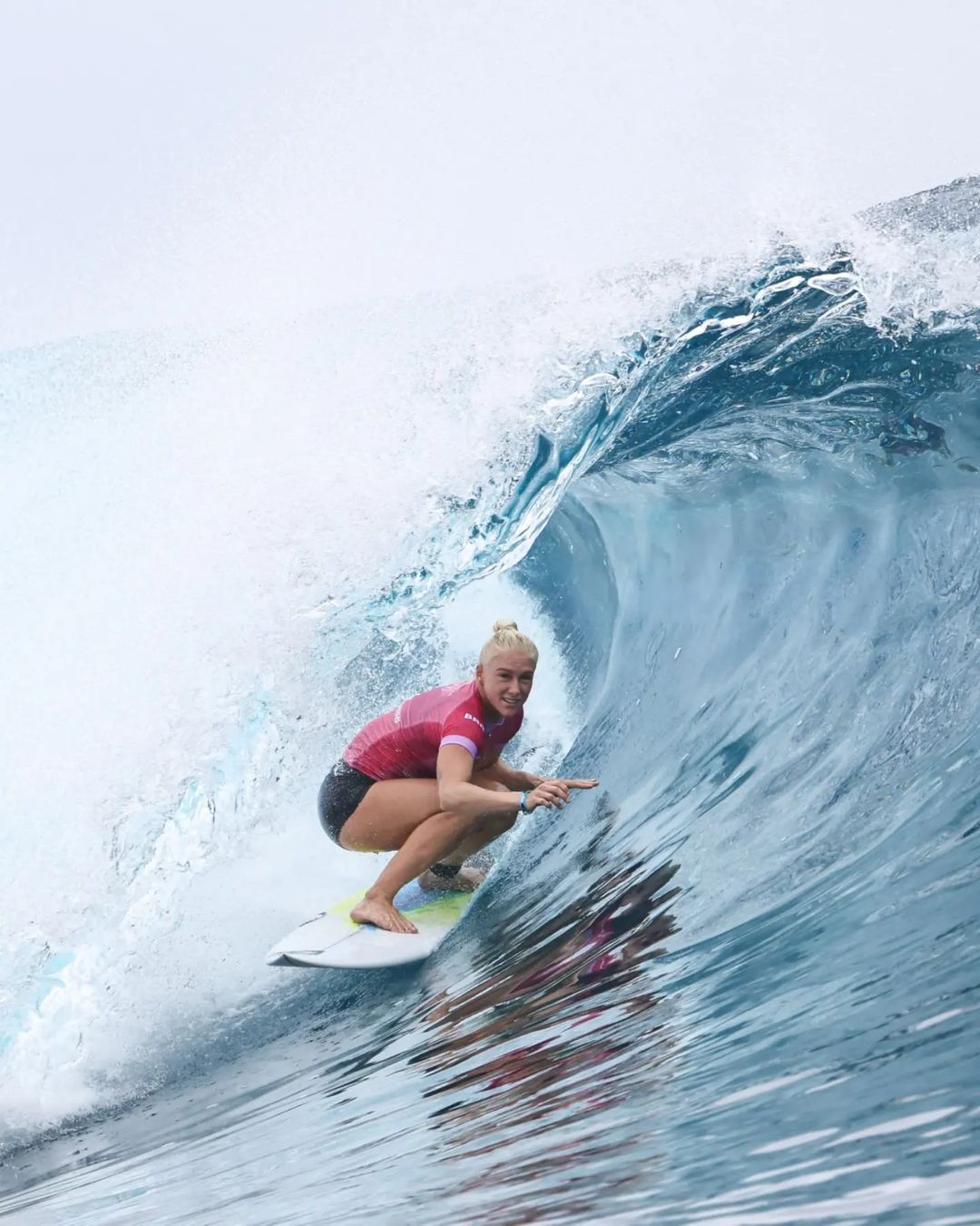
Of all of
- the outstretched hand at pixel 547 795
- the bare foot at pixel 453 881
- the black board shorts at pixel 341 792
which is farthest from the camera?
the bare foot at pixel 453 881

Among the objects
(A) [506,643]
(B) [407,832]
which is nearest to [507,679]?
(A) [506,643]

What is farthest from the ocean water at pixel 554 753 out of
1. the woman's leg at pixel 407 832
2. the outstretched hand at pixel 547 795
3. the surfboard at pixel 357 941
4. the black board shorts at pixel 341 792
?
the black board shorts at pixel 341 792

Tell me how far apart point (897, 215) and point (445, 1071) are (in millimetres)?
3541

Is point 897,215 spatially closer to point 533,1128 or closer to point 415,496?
point 415,496

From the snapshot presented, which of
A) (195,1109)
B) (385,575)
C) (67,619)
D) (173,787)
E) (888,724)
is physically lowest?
(195,1109)

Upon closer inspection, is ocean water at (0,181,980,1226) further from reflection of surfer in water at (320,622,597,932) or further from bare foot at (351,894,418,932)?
reflection of surfer in water at (320,622,597,932)

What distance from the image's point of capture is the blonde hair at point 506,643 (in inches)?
127

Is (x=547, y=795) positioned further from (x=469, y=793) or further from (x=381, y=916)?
(x=381, y=916)

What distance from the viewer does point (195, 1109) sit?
2.97m

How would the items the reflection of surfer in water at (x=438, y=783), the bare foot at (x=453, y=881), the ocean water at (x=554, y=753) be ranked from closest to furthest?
1. the ocean water at (x=554, y=753)
2. the reflection of surfer in water at (x=438, y=783)
3. the bare foot at (x=453, y=881)

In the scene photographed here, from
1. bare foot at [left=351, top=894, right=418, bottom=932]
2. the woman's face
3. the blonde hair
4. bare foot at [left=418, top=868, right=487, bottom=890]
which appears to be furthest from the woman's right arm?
bare foot at [left=418, top=868, right=487, bottom=890]

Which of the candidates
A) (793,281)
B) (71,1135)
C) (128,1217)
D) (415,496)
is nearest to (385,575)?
(415,496)

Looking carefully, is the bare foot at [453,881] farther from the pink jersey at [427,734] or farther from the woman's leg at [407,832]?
the pink jersey at [427,734]

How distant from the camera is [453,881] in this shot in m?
3.77
